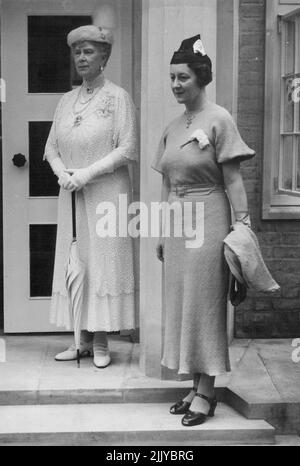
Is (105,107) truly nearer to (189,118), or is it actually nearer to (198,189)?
(189,118)

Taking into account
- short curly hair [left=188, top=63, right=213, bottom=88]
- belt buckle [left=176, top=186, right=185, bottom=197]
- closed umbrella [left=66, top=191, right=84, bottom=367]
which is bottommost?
closed umbrella [left=66, top=191, right=84, bottom=367]

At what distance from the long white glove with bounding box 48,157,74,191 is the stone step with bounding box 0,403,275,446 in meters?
1.31

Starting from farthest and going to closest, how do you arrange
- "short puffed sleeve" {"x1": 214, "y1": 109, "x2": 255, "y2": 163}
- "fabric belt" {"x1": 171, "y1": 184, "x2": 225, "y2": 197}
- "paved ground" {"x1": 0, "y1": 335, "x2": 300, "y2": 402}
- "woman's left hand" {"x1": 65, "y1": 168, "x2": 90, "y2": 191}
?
"woman's left hand" {"x1": 65, "y1": 168, "x2": 90, "y2": 191} < "paved ground" {"x1": 0, "y1": 335, "x2": 300, "y2": 402} < "fabric belt" {"x1": 171, "y1": 184, "x2": 225, "y2": 197} < "short puffed sleeve" {"x1": 214, "y1": 109, "x2": 255, "y2": 163}

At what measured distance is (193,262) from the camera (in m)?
4.68

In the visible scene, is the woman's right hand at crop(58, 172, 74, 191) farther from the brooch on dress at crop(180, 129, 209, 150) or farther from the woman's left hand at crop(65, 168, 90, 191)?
the brooch on dress at crop(180, 129, 209, 150)

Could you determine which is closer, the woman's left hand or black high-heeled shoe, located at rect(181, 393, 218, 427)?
black high-heeled shoe, located at rect(181, 393, 218, 427)

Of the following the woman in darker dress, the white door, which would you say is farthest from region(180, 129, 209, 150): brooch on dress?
the white door

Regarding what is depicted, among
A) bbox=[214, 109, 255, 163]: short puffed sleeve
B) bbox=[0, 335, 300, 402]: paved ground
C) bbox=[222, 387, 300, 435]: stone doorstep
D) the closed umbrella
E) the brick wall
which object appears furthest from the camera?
the brick wall

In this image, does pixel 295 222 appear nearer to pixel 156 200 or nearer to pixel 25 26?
pixel 156 200

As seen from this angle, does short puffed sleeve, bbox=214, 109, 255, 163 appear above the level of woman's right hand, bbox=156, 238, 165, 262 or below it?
above

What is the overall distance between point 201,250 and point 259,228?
1626 millimetres

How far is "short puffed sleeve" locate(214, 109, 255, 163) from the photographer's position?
4566 mm

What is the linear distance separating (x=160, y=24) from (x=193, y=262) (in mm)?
1402
